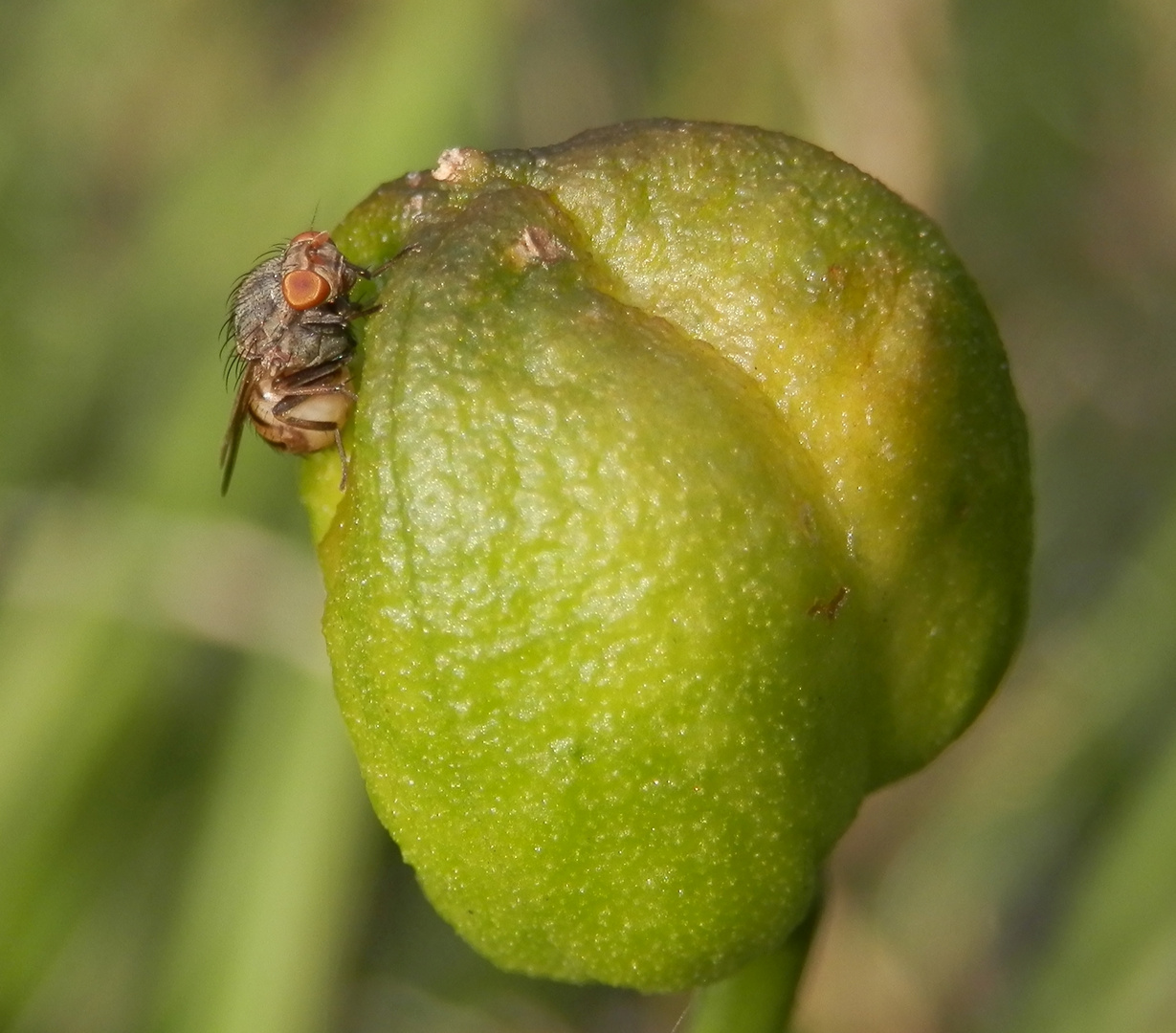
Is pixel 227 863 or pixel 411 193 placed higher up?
pixel 411 193

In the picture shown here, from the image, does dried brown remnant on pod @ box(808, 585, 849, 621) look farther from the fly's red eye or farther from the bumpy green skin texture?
the fly's red eye

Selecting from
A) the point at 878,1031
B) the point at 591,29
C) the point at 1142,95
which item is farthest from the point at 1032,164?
the point at 878,1031

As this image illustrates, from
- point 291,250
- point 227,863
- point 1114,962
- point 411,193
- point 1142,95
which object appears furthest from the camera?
point 1142,95

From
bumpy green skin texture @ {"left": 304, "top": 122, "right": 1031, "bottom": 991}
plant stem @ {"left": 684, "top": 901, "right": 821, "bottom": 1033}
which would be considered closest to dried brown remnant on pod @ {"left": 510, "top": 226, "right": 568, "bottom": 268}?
bumpy green skin texture @ {"left": 304, "top": 122, "right": 1031, "bottom": 991}

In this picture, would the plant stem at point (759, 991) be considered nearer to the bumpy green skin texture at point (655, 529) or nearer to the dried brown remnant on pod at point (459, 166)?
the bumpy green skin texture at point (655, 529)

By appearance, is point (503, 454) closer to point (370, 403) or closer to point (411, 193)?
point (370, 403)

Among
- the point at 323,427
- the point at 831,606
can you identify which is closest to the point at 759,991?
the point at 831,606

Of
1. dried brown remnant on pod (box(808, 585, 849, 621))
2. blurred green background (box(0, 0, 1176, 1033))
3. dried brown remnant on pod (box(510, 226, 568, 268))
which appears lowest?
blurred green background (box(0, 0, 1176, 1033))

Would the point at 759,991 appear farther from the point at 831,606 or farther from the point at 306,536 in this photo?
the point at 306,536
